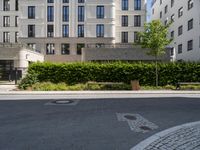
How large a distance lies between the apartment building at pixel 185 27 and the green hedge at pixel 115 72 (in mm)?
8129

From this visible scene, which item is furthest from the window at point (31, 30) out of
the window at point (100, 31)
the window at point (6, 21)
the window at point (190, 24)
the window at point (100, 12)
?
the window at point (190, 24)

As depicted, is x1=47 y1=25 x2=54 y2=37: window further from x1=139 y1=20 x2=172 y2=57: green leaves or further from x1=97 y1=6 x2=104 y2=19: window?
x1=139 y1=20 x2=172 y2=57: green leaves

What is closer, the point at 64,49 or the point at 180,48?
the point at 180,48

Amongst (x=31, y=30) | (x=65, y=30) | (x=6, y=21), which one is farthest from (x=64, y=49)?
(x=6, y=21)

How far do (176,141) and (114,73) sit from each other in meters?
18.2

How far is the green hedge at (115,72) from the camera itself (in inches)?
974

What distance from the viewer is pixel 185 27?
38.2 metres

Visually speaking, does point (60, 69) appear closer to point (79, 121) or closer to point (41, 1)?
point (79, 121)

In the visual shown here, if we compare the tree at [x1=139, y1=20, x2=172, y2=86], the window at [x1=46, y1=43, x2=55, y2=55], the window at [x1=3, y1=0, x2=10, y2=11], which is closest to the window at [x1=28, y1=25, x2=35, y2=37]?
the window at [x1=46, y1=43, x2=55, y2=55]

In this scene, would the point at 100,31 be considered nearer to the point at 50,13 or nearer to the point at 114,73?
the point at 50,13

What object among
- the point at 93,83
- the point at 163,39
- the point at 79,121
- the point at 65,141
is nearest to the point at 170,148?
the point at 65,141

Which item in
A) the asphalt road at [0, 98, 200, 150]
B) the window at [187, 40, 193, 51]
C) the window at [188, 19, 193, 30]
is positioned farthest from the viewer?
the window at [188, 19, 193, 30]

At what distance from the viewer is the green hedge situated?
24.7 m

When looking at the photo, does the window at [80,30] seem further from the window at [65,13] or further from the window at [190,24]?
the window at [190,24]
